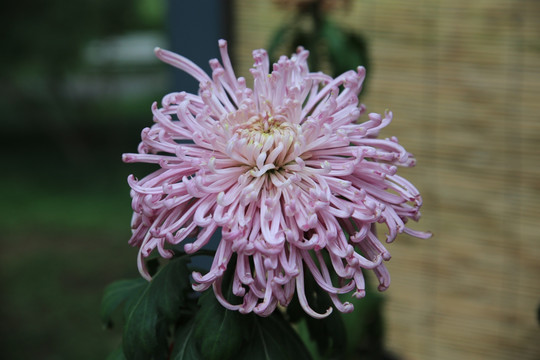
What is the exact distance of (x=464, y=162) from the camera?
2.17 meters

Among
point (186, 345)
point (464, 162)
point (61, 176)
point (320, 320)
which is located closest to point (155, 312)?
point (186, 345)

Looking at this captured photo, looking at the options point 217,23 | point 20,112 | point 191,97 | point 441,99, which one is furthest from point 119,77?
point 191,97

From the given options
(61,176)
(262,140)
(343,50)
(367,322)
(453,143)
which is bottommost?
(61,176)

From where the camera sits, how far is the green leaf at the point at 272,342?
3.15ft

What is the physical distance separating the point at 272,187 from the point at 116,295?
0.42 metres

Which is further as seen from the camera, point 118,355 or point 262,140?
point 118,355

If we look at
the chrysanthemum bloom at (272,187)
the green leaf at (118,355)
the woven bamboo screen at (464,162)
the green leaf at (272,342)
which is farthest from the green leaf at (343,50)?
the green leaf at (118,355)

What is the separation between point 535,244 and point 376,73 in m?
0.82

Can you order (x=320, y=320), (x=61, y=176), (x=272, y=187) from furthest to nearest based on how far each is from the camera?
(x=61, y=176), (x=320, y=320), (x=272, y=187)

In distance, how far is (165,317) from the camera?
0.95 m

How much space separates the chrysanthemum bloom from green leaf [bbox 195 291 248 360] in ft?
0.09

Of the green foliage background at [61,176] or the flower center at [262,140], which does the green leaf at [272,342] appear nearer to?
the flower center at [262,140]

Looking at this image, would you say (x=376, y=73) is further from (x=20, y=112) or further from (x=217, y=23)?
(x=20, y=112)

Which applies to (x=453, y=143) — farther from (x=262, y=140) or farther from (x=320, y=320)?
(x=262, y=140)
